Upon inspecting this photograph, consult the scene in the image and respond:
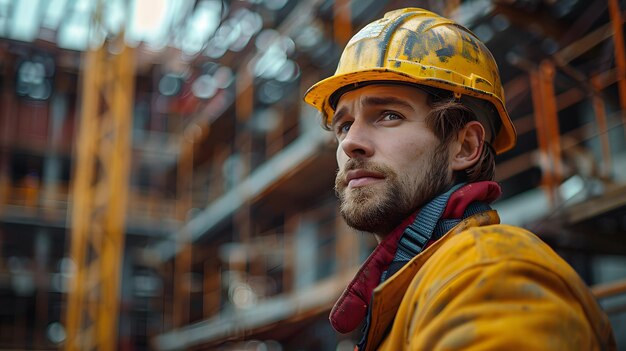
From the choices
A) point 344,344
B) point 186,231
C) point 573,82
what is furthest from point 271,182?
point 573,82

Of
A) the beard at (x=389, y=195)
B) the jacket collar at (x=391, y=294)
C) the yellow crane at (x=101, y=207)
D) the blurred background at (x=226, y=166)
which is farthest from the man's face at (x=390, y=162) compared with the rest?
the yellow crane at (x=101, y=207)

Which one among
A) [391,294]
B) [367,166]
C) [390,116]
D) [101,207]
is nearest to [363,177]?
[367,166]

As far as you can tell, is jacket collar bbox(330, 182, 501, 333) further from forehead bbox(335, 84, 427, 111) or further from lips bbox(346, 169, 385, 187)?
forehead bbox(335, 84, 427, 111)

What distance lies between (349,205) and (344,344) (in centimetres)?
1178

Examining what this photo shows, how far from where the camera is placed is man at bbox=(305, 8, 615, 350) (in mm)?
1405

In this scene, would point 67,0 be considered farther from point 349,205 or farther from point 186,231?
point 349,205

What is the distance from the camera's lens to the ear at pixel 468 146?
2.20 metres

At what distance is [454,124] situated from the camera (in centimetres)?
219

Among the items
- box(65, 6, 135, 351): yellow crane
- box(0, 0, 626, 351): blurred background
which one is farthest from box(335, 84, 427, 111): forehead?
box(65, 6, 135, 351): yellow crane

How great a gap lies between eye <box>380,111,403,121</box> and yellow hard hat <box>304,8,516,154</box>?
0.10 meters

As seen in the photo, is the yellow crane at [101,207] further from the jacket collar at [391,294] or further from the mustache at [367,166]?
the jacket collar at [391,294]

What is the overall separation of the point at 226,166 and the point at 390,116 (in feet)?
60.6

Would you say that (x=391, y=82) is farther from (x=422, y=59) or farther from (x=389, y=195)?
(x=389, y=195)

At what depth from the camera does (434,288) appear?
1.48m
